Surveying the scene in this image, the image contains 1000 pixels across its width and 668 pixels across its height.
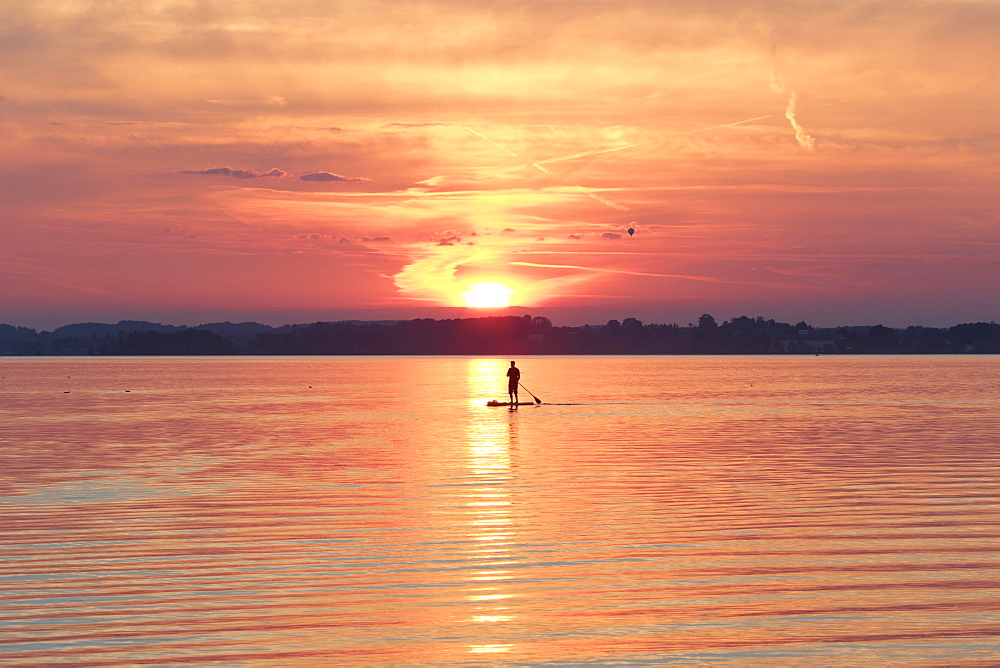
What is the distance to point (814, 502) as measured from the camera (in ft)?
77.2

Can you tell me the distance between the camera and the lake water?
40.3ft

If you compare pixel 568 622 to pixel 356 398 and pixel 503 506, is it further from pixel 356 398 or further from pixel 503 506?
pixel 356 398

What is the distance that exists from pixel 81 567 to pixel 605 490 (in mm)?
12862

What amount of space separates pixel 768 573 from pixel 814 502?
26.6 feet

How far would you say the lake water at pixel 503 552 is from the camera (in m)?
12.3

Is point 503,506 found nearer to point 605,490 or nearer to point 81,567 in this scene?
point 605,490

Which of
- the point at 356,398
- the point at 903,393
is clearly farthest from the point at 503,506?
the point at 903,393

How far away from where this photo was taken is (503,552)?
1769 cm

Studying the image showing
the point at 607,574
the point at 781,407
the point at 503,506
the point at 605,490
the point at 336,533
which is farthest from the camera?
the point at 781,407

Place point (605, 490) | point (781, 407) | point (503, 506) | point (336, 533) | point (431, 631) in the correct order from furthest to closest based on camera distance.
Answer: point (781, 407) → point (605, 490) → point (503, 506) → point (336, 533) → point (431, 631)

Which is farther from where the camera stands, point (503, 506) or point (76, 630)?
point (503, 506)

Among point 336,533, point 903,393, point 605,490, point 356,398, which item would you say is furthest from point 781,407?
point 336,533

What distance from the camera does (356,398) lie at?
8481 centimetres

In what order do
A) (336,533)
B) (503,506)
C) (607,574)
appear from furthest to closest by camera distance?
(503,506), (336,533), (607,574)
